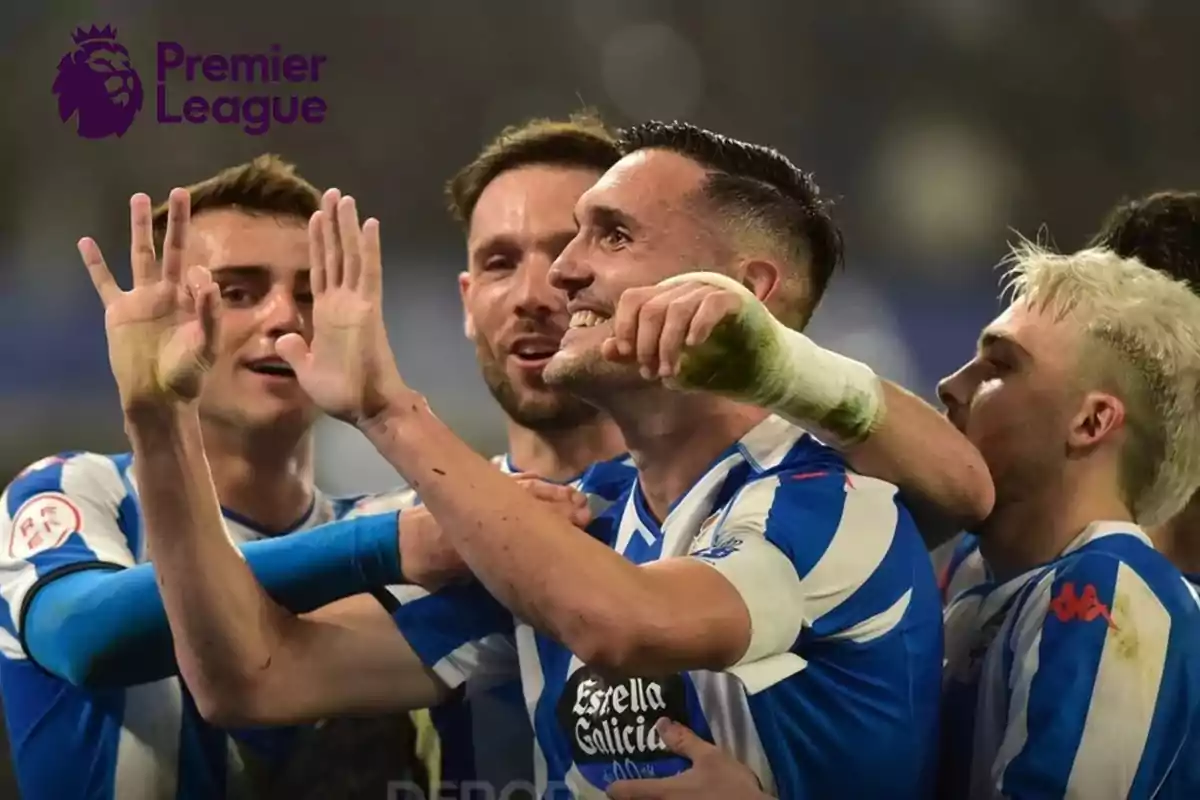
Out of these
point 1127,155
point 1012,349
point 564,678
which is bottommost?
point 564,678

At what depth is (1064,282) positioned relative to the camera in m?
1.52

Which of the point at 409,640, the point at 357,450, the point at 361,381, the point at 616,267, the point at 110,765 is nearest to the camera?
the point at 361,381

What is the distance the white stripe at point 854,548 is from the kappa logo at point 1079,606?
0.80 ft

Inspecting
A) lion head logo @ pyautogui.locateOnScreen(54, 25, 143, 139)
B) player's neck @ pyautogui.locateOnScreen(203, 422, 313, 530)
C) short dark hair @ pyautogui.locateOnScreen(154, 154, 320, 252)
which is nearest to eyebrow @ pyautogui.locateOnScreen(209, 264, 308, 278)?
short dark hair @ pyautogui.locateOnScreen(154, 154, 320, 252)

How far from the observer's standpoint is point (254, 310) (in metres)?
1.81

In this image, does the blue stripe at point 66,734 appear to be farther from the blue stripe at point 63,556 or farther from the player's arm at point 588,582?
the player's arm at point 588,582

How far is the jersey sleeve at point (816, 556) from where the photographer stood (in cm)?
112

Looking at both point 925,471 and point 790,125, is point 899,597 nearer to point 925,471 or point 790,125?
point 925,471

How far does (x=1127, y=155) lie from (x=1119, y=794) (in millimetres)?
2919

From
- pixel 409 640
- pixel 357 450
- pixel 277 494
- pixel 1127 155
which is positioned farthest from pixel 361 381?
pixel 1127 155

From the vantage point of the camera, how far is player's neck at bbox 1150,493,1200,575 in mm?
1837

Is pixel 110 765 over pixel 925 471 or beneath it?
beneath

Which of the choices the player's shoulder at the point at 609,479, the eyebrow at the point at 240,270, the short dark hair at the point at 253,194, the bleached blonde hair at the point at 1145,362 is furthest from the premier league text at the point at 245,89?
the bleached blonde hair at the point at 1145,362

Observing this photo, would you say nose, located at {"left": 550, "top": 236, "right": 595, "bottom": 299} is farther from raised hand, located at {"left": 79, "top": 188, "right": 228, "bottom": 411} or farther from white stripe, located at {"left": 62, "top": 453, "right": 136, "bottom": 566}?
white stripe, located at {"left": 62, "top": 453, "right": 136, "bottom": 566}
